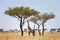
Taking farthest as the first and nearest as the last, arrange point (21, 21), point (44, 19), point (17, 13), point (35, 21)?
point (35, 21) → point (44, 19) → point (17, 13) → point (21, 21)

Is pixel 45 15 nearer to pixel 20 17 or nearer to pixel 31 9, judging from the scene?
pixel 31 9

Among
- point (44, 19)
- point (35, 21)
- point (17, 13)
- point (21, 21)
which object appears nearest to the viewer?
point (21, 21)

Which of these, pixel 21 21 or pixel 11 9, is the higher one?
pixel 11 9

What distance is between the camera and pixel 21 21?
136ft

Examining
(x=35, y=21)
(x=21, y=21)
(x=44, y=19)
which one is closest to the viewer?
(x=21, y=21)

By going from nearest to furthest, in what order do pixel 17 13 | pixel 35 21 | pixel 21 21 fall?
pixel 21 21
pixel 17 13
pixel 35 21

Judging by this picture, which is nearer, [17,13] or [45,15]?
[17,13]

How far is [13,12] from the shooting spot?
148ft

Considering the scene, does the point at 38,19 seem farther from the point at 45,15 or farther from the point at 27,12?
the point at 27,12

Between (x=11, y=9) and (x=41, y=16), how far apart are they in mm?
14950

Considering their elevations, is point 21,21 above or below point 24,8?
below

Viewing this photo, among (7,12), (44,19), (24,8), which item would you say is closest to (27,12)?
(24,8)

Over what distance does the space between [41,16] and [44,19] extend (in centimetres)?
199

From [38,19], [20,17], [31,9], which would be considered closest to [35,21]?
[38,19]
